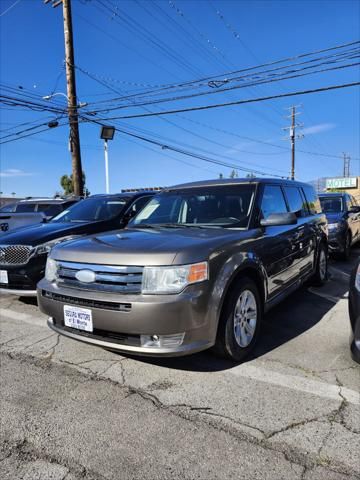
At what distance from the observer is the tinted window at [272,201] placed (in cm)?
426

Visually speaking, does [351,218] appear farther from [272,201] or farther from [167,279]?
[167,279]

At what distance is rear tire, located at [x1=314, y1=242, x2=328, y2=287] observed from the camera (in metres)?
6.11

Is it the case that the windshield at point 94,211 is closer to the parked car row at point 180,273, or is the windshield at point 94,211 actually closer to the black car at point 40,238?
the black car at point 40,238

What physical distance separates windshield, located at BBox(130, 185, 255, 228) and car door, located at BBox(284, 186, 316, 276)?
99 centimetres

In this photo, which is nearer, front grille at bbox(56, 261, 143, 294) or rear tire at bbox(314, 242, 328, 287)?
front grille at bbox(56, 261, 143, 294)

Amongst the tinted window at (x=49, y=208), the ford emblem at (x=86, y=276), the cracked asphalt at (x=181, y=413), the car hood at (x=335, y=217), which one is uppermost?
the tinted window at (x=49, y=208)

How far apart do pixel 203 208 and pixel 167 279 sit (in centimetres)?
157

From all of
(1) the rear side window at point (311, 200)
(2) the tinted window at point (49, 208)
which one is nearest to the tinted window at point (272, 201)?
(1) the rear side window at point (311, 200)

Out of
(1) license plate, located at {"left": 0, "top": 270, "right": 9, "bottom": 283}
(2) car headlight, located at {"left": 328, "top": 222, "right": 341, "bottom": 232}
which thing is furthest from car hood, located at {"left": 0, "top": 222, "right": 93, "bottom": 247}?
(2) car headlight, located at {"left": 328, "top": 222, "right": 341, "bottom": 232}

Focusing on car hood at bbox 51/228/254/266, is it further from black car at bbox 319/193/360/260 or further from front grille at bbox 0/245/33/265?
black car at bbox 319/193/360/260

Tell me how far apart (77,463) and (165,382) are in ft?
3.58

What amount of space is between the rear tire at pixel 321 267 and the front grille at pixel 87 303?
158 inches

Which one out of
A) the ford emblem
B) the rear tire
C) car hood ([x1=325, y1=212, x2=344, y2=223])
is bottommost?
the rear tire

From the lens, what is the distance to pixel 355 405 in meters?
2.77
